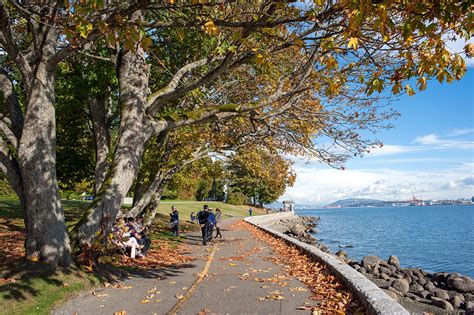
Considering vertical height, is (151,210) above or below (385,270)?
above

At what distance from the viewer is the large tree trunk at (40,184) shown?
816 centimetres

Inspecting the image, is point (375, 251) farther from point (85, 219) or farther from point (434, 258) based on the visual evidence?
point (85, 219)

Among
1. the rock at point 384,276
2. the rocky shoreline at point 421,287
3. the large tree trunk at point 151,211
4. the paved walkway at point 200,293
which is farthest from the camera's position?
the large tree trunk at point 151,211

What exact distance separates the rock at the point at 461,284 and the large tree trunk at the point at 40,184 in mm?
15876

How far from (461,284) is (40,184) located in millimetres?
17015

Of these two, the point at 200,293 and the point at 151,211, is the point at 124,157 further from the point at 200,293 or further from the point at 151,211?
the point at 151,211

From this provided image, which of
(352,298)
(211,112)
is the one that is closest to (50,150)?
(211,112)

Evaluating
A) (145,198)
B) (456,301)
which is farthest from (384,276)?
(145,198)

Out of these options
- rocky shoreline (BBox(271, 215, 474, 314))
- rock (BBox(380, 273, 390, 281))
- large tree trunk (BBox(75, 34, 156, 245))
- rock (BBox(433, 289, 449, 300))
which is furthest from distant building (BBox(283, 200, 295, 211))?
large tree trunk (BBox(75, 34, 156, 245))

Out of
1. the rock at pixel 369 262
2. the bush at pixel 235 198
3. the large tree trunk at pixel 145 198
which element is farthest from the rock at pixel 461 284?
the bush at pixel 235 198

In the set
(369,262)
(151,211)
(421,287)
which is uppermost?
(151,211)

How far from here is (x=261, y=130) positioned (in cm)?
1653

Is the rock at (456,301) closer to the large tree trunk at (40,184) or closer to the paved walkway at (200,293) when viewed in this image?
the paved walkway at (200,293)

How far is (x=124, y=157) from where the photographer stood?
980 cm
